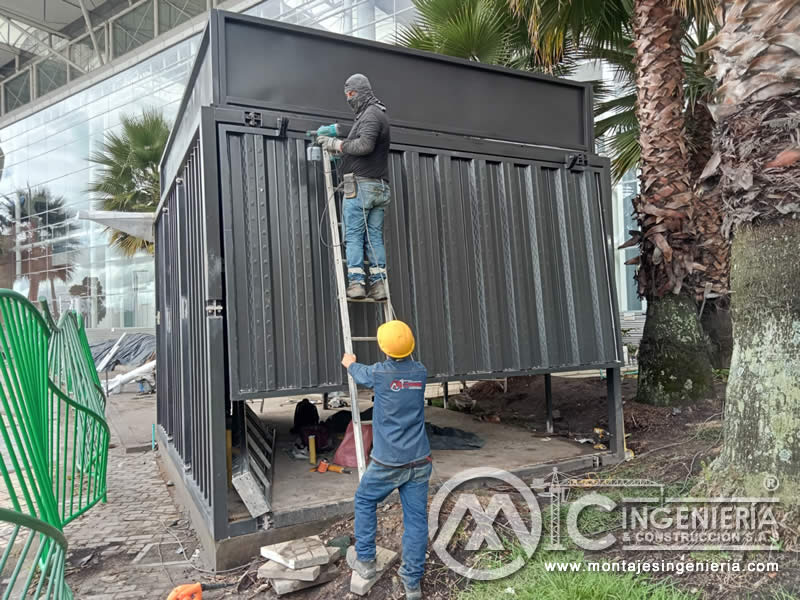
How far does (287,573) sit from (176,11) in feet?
84.7

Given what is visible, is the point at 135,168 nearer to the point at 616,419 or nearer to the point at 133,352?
the point at 133,352

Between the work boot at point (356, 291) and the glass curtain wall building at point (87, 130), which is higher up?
the glass curtain wall building at point (87, 130)

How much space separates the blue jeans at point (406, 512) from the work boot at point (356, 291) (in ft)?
4.41

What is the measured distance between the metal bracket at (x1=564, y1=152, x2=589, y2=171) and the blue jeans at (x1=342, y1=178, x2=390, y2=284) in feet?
7.60

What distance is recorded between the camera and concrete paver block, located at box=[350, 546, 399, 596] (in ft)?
10.9

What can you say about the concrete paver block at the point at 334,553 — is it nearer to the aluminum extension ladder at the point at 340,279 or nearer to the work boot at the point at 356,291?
the aluminum extension ladder at the point at 340,279

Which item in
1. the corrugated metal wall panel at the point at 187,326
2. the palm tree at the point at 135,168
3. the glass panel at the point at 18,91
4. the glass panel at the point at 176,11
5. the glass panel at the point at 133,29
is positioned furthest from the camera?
the glass panel at the point at 18,91

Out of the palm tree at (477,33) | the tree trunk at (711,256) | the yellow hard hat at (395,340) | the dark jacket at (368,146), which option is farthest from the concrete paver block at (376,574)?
the palm tree at (477,33)

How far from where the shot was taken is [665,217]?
720 cm

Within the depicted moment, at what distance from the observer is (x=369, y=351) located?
15.0ft

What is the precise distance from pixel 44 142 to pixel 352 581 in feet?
111

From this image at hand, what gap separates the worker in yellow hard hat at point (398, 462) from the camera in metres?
3.33

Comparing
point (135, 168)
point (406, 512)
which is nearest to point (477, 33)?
point (406, 512)

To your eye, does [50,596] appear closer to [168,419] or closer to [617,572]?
[617,572]
